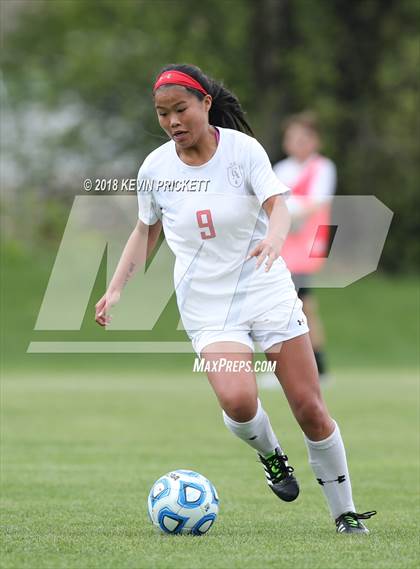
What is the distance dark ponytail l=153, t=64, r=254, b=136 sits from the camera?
6.12m

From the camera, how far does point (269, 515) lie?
21.9 feet

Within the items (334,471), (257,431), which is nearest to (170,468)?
(257,431)

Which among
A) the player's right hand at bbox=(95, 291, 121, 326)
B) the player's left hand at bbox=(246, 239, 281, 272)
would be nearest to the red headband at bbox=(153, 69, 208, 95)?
the player's left hand at bbox=(246, 239, 281, 272)

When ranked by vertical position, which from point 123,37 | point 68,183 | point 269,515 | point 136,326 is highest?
point 123,37

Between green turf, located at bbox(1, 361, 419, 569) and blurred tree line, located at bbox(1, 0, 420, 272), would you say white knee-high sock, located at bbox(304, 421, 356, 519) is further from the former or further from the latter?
blurred tree line, located at bbox(1, 0, 420, 272)

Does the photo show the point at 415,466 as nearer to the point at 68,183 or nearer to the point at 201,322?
the point at 201,322

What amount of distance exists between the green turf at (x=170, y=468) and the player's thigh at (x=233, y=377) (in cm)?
63

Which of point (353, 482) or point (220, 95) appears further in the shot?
point (353, 482)

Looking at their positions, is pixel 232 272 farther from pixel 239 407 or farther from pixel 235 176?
pixel 239 407

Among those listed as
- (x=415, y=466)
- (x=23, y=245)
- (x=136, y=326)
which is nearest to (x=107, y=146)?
(x=23, y=245)

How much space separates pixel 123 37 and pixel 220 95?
26.7 m

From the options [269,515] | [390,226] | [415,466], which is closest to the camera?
[269,515]

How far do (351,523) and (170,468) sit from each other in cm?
268

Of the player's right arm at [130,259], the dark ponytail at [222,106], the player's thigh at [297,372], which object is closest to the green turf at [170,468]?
the player's thigh at [297,372]
